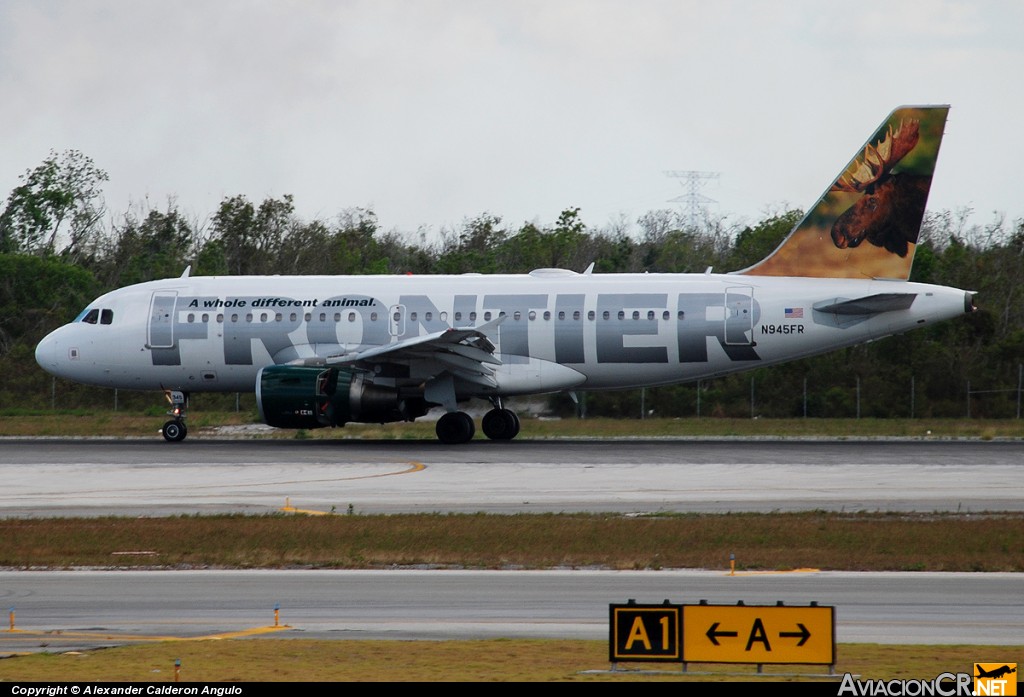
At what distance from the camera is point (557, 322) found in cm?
3183

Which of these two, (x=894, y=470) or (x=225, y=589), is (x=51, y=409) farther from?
(x=225, y=589)

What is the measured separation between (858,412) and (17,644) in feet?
114

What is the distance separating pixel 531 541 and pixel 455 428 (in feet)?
48.5

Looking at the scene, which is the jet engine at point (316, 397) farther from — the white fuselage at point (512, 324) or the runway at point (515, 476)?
the white fuselage at point (512, 324)

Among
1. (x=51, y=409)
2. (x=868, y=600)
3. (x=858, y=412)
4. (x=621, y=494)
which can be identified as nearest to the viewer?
(x=868, y=600)

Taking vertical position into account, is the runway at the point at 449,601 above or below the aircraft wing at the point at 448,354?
below

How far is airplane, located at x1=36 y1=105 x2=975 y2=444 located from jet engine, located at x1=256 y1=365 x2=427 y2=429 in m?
0.03

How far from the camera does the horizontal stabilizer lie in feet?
100

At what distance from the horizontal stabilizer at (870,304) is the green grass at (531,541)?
12025 mm

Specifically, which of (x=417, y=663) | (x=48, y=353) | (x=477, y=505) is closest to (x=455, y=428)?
(x=477, y=505)

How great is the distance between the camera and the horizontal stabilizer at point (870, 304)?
30547 millimetres

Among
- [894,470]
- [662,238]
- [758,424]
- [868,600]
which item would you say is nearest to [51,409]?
[758,424]

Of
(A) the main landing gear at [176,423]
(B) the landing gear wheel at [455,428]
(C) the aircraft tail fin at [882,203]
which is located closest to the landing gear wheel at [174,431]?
(A) the main landing gear at [176,423]

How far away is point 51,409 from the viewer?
46.4 m
